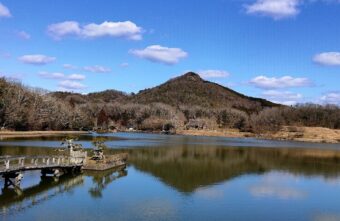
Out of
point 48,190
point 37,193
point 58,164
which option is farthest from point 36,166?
point 37,193

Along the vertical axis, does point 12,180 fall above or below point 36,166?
below

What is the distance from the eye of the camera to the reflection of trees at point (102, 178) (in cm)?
3202

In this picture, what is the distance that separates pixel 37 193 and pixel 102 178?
8351 millimetres

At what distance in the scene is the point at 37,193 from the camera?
3017cm

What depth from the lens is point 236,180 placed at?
4125 cm

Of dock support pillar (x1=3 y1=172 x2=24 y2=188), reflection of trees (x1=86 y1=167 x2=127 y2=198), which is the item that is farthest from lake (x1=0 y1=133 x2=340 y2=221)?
dock support pillar (x1=3 y1=172 x2=24 y2=188)

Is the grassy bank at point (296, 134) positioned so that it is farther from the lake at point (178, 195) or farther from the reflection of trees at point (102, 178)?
the reflection of trees at point (102, 178)

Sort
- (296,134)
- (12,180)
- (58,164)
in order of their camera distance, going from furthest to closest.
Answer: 1. (296,134)
2. (58,164)
3. (12,180)

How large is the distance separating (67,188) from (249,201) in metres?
13.5

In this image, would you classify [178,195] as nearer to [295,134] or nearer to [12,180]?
[12,180]

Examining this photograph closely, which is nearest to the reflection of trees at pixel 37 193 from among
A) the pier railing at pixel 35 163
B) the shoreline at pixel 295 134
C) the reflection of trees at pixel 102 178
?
the pier railing at pixel 35 163

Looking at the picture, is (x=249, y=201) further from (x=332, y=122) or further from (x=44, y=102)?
(x=332, y=122)

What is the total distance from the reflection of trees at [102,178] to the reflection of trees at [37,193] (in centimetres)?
141

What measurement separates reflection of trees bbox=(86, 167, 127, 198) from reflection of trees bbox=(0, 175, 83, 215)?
1.41 m
